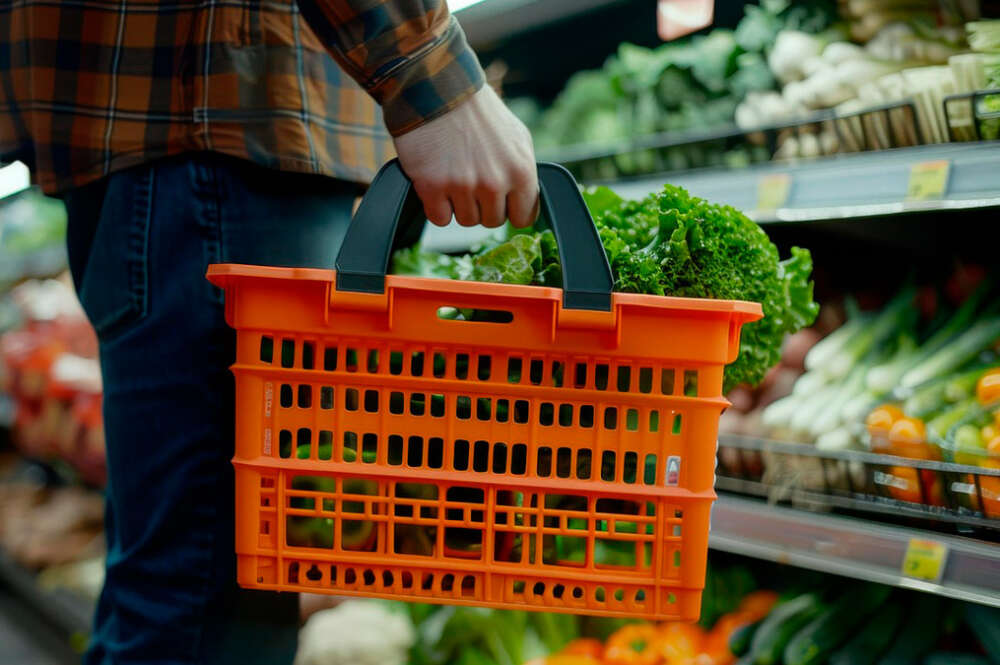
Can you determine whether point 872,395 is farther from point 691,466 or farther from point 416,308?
point 416,308

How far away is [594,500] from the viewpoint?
0.83 metres

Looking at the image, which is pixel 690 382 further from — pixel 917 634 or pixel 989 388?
pixel 917 634

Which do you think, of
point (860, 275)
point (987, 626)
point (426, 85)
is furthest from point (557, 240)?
point (860, 275)

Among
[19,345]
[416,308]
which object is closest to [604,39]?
[416,308]

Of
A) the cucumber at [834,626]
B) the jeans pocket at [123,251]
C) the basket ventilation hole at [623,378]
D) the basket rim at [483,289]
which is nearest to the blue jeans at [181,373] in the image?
the jeans pocket at [123,251]

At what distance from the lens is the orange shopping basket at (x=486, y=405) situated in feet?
2.62

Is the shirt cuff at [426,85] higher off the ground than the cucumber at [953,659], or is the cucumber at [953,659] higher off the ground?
the shirt cuff at [426,85]

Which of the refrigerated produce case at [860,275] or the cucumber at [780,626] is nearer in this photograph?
the refrigerated produce case at [860,275]

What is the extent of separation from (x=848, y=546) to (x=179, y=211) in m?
1.02

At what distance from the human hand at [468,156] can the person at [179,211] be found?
140 mm

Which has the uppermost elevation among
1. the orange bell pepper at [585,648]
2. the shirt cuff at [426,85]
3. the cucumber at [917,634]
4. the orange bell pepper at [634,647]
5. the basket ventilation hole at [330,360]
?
the shirt cuff at [426,85]

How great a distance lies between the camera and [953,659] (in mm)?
1380

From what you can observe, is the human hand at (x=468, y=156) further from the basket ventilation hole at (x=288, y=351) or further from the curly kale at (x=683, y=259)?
the basket ventilation hole at (x=288, y=351)

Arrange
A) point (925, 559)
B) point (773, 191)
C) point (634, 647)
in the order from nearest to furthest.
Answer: point (925, 559), point (773, 191), point (634, 647)
